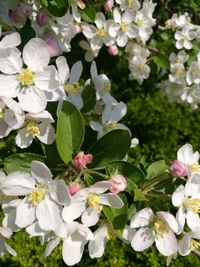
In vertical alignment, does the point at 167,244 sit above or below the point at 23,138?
below

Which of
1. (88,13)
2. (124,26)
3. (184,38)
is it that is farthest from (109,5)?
(184,38)

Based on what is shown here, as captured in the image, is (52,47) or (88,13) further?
(88,13)

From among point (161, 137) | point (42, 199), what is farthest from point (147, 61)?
point (42, 199)

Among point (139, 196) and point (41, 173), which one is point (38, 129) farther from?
point (139, 196)

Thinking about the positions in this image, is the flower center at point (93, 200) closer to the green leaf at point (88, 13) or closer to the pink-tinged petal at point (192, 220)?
the pink-tinged petal at point (192, 220)

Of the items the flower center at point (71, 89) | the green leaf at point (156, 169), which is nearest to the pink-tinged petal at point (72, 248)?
the green leaf at point (156, 169)

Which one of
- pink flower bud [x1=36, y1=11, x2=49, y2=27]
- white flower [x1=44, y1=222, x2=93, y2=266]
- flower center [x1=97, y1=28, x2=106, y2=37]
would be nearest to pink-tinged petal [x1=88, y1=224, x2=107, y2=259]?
white flower [x1=44, y1=222, x2=93, y2=266]

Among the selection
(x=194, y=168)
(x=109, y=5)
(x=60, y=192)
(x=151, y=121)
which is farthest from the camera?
(x=151, y=121)

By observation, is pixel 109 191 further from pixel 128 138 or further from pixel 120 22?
pixel 120 22
